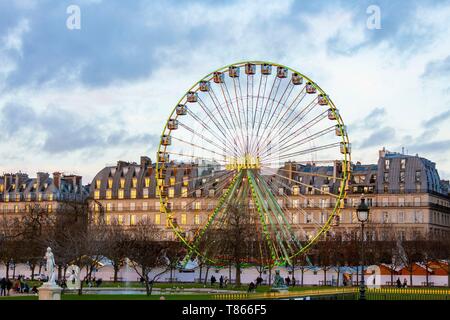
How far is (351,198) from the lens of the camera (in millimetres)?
117750

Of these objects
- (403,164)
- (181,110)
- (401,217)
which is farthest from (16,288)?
(401,217)

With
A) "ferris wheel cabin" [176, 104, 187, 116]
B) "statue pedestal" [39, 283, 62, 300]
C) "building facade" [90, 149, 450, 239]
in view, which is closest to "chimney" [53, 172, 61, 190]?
"building facade" [90, 149, 450, 239]

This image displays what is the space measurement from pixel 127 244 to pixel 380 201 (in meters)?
50.1

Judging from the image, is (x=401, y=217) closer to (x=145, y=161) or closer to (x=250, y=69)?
(x=145, y=161)

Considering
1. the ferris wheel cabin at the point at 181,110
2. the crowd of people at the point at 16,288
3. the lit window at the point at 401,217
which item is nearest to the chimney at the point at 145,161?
the lit window at the point at 401,217

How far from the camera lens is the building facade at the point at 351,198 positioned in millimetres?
→ 113875

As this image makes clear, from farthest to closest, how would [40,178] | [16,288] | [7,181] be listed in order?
[7,181] < [40,178] < [16,288]

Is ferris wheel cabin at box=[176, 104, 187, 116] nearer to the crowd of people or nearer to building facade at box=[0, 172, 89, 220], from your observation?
the crowd of people

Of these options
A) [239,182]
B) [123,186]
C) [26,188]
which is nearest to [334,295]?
[239,182]

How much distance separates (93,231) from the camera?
250ft

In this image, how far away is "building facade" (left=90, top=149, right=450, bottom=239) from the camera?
114 metres

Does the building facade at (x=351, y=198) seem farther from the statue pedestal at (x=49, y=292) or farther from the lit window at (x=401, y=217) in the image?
the statue pedestal at (x=49, y=292)

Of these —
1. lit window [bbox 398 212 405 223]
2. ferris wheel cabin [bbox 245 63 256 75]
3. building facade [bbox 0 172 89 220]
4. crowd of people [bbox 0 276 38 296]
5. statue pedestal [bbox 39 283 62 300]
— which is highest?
ferris wheel cabin [bbox 245 63 256 75]

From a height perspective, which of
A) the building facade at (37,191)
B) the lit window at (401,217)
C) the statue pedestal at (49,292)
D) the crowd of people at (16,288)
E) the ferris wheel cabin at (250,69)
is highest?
the ferris wheel cabin at (250,69)
